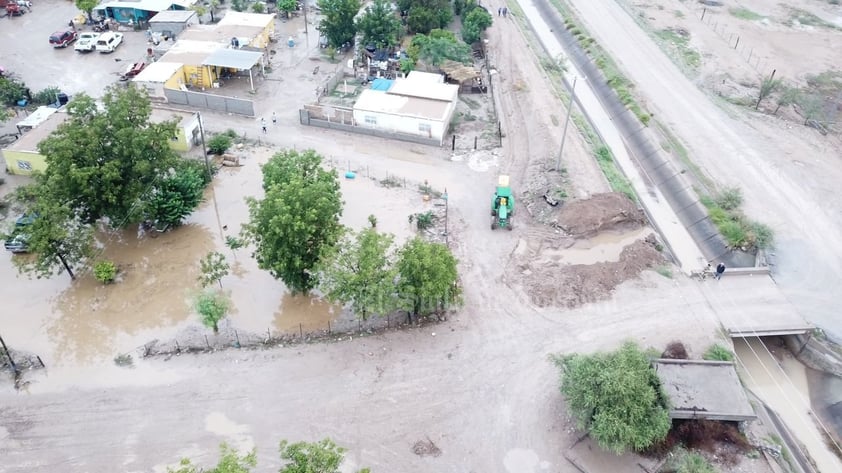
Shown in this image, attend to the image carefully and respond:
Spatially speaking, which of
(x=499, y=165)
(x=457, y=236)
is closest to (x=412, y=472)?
(x=457, y=236)

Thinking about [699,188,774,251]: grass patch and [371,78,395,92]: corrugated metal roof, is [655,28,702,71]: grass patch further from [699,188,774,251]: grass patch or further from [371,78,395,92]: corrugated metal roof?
[371,78,395,92]: corrugated metal roof

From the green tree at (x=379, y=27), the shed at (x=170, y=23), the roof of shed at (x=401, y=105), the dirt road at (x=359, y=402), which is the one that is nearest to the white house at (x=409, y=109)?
the roof of shed at (x=401, y=105)

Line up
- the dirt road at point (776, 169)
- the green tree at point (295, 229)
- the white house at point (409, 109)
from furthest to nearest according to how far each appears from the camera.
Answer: the white house at point (409, 109)
the dirt road at point (776, 169)
the green tree at point (295, 229)

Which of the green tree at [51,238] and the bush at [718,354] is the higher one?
Result: the green tree at [51,238]

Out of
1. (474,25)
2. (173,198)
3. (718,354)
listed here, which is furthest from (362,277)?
(474,25)

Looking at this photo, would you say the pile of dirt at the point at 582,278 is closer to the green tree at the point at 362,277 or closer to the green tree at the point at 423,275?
the green tree at the point at 423,275

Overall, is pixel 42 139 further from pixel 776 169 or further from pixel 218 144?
pixel 776 169

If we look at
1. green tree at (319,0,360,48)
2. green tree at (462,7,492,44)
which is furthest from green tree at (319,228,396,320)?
green tree at (462,7,492,44)
